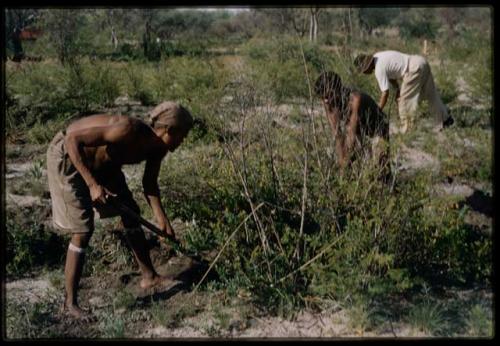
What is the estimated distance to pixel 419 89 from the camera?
7.64m

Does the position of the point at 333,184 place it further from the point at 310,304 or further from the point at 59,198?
the point at 59,198

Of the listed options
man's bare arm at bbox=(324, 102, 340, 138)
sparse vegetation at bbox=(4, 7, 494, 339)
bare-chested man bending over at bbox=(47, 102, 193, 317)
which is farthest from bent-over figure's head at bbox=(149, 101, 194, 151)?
man's bare arm at bbox=(324, 102, 340, 138)

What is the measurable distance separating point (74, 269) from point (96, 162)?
639 mm

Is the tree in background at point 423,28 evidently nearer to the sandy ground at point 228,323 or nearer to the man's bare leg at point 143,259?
the man's bare leg at point 143,259

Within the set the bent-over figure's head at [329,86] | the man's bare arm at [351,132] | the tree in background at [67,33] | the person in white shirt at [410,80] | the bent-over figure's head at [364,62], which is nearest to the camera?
the man's bare arm at [351,132]

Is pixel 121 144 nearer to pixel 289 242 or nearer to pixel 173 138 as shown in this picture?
pixel 173 138

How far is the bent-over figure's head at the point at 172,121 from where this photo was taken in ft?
11.3

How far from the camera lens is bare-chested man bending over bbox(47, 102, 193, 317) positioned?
344 centimetres

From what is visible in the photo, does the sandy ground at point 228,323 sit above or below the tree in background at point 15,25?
below

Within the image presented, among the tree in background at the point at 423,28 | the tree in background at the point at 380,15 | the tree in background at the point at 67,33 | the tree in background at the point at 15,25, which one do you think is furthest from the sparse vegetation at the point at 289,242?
the tree in background at the point at 380,15

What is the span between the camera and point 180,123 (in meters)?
3.46

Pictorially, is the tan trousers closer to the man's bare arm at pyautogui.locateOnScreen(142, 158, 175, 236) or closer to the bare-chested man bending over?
the man's bare arm at pyautogui.locateOnScreen(142, 158, 175, 236)

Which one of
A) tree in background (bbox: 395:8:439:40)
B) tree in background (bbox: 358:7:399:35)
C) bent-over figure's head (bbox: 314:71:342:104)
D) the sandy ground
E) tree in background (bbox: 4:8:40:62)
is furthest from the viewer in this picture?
tree in background (bbox: 358:7:399:35)

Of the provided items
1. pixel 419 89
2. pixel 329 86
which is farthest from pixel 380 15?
pixel 329 86
